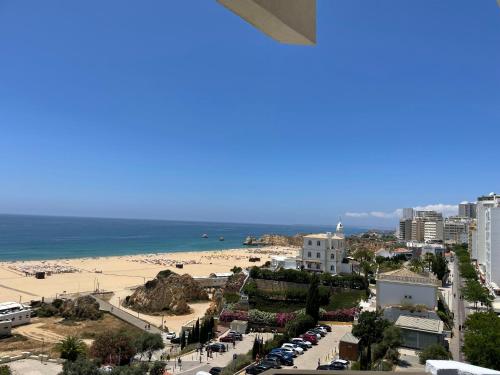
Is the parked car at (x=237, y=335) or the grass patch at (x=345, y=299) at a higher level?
the grass patch at (x=345, y=299)

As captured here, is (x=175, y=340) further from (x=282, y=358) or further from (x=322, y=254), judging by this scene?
(x=322, y=254)

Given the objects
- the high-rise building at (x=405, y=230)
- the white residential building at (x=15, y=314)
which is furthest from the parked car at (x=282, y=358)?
the high-rise building at (x=405, y=230)

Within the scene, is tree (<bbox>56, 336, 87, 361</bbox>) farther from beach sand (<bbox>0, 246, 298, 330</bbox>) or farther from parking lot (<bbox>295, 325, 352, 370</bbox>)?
parking lot (<bbox>295, 325, 352, 370</bbox>)

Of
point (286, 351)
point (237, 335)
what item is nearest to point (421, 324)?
point (286, 351)

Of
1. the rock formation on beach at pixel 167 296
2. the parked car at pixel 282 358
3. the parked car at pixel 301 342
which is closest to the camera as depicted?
the parked car at pixel 282 358

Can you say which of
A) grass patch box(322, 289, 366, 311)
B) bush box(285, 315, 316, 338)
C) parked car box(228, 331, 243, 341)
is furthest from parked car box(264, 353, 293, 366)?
grass patch box(322, 289, 366, 311)

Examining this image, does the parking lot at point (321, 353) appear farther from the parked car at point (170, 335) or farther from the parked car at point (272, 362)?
the parked car at point (170, 335)

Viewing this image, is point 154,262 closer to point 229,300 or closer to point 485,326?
point 229,300
